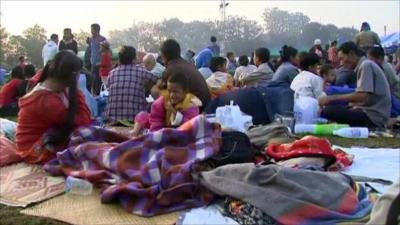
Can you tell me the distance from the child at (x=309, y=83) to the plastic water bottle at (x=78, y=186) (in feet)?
12.5

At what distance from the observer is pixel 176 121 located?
491 centimetres

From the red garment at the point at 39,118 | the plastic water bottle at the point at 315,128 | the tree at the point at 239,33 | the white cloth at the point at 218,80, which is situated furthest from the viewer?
the tree at the point at 239,33

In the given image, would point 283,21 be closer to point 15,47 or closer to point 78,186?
point 15,47

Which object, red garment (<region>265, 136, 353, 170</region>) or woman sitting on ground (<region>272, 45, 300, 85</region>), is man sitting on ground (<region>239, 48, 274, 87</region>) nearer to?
woman sitting on ground (<region>272, 45, 300, 85</region>)

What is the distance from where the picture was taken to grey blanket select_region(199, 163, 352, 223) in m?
3.01

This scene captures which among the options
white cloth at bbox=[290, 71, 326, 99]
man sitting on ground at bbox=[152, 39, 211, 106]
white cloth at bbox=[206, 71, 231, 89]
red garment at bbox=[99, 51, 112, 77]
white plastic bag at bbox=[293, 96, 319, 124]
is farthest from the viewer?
red garment at bbox=[99, 51, 112, 77]

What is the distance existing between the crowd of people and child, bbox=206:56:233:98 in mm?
15

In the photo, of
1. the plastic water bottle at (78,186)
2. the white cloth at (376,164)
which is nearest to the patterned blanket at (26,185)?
the plastic water bottle at (78,186)

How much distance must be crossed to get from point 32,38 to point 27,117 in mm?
41753

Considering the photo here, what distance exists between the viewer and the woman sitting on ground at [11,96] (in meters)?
8.90

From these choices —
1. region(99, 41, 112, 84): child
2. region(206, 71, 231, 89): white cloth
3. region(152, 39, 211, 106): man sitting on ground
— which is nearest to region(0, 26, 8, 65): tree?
region(99, 41, 112, 84): child

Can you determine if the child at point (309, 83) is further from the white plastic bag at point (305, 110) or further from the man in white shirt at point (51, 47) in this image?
the man in white shirt at point (51, 47)

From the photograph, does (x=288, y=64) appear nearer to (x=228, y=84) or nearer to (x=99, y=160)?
(x=228, y=84)

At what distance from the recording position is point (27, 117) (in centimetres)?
466
